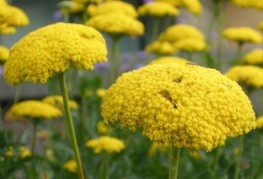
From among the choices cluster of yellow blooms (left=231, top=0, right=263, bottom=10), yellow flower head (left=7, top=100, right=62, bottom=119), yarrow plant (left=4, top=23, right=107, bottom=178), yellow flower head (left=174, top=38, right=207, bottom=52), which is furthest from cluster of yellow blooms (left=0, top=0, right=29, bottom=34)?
cluster of yellow blooms (left=231, top=0, right=263, bottom=10)

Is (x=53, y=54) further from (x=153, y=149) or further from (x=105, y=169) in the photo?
(x=153, y=149)

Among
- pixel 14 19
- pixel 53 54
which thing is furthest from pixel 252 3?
pixel 53 54

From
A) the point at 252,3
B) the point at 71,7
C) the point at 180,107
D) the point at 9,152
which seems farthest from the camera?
the point at 252,3

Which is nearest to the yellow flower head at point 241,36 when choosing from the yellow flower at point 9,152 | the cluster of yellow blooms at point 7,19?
the yellow flower at point 9,152

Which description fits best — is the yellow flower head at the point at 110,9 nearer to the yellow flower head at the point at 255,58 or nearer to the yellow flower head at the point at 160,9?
the yellow flower head at the point at 160,9

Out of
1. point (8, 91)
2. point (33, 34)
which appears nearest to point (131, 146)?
point (33, 34)

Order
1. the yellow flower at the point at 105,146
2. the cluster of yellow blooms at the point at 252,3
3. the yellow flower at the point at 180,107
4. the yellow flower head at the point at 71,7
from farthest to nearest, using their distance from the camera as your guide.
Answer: the cluster of yellow blooms at the point at 252,3 < the yellow flower head at the point at 71,7 < the yellow flower at the point at 105,146 < the yellow flower at the point at 180,107

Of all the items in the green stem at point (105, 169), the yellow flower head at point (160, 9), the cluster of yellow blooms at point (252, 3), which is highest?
the cluster of yellow blooms at point (252, 3)
